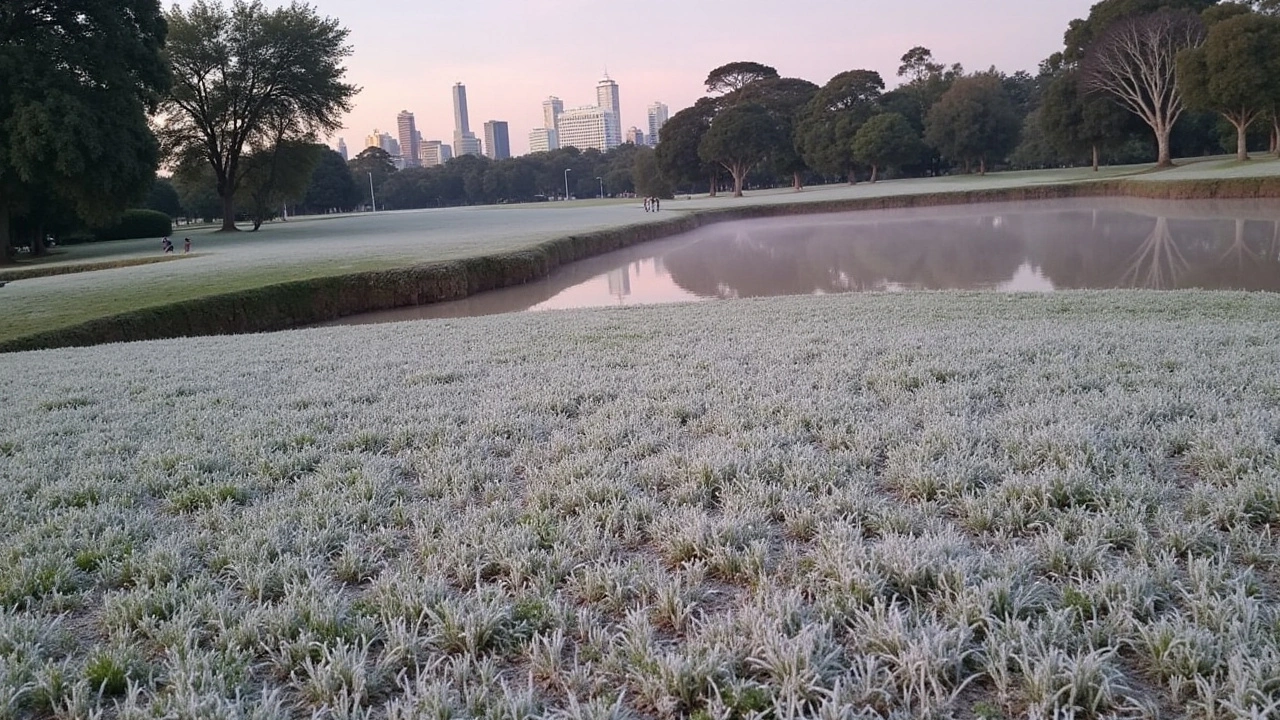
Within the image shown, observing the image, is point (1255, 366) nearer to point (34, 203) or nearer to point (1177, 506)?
point (1177, 506)

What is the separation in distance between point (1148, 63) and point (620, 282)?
44.9 m

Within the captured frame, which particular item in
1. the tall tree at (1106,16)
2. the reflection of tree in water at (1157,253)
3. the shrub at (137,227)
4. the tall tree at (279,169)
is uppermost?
the tall tree at (1106,16)

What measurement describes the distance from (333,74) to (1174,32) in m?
48.1

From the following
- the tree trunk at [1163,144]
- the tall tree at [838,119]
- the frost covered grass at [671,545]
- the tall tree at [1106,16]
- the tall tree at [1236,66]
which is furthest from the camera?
the tall tree at [838,119]

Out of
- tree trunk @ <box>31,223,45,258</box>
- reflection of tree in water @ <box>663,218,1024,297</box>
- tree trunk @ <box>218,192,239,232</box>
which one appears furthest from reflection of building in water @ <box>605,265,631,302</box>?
tree trunk @ <box>218,192,239,232</box>

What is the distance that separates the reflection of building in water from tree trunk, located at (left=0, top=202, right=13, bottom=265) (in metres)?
23.7

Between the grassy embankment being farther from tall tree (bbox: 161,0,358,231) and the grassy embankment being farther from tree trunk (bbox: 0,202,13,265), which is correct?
tall tree (bbox: 161,0,358,231)

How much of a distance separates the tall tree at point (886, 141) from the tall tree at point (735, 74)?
734 inches

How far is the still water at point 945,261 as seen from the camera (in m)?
16.5

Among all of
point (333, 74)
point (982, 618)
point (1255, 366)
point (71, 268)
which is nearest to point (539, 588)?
point (982, 618)

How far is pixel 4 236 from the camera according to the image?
102 ft

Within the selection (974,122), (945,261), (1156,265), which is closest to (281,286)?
(945,261)

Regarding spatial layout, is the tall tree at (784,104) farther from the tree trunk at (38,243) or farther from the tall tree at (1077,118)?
the tree trunk at (38,243)

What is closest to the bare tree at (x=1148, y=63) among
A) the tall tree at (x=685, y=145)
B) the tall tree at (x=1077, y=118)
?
the tall tree at (x=1077, y=118)
